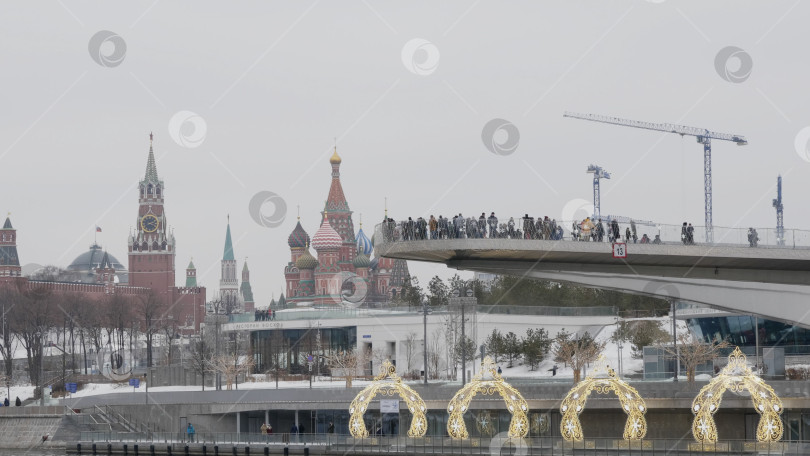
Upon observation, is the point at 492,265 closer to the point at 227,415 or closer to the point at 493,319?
the point at 227,415

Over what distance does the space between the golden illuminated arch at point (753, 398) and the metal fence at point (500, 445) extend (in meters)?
0.63

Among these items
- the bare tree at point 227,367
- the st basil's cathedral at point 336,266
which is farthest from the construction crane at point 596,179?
the bare tree at point 227,367

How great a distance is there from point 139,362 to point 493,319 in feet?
175

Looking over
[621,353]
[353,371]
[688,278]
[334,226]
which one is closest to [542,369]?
[621,353]

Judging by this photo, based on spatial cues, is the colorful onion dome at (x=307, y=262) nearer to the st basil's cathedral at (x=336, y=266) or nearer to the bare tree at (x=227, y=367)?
the st basil's cathedral at (x=336, y=266)

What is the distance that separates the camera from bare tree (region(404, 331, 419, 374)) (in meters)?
89.2

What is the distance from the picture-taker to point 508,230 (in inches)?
2026

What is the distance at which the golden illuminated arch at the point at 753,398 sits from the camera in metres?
47.0

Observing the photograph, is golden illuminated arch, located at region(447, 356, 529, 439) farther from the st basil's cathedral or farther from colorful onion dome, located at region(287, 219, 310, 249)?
colorful onion dome, located at region(287, 219, 310, 249)

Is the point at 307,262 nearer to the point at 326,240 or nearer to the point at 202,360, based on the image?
the point at 326,240

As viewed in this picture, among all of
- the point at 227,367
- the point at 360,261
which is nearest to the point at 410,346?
the point at 227,367

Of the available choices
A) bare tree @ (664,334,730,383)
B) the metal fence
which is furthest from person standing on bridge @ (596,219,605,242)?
bare tree @ (664,334,730,383)

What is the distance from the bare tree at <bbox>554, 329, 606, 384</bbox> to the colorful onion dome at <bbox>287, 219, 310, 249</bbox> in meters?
96.4

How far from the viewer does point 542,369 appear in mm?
84125
